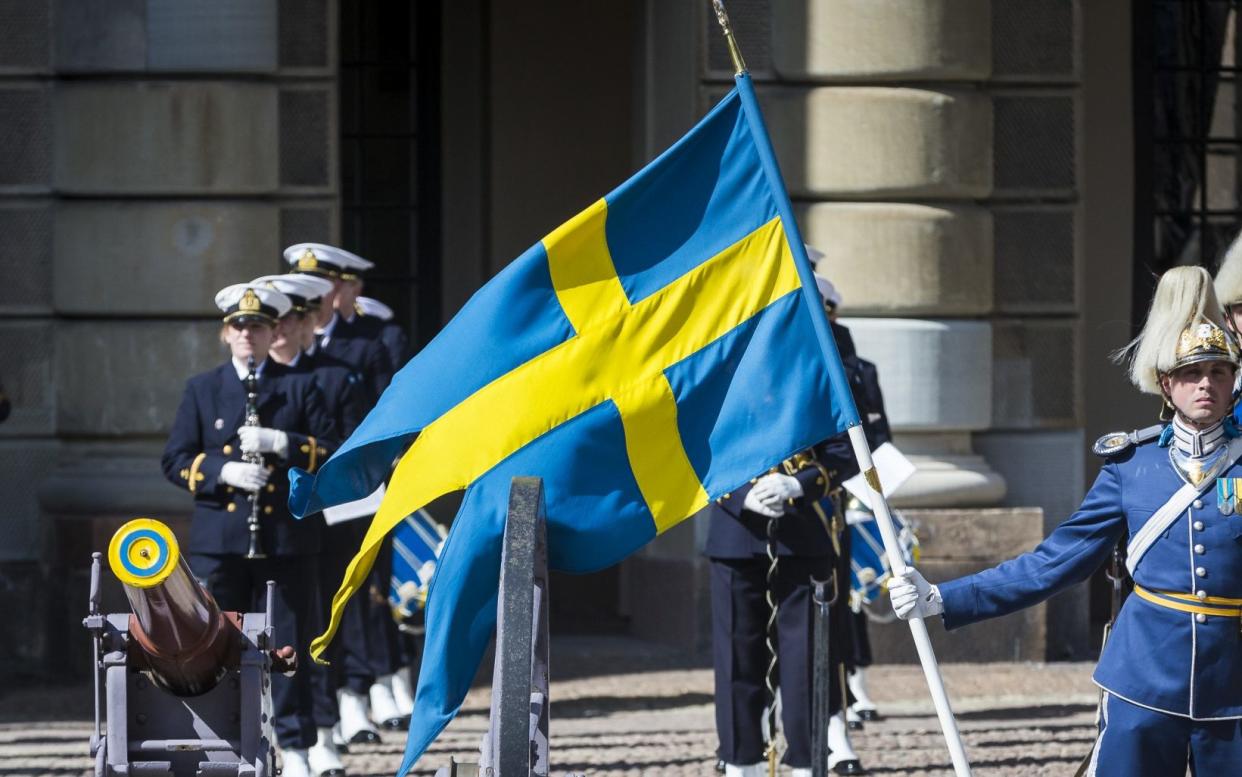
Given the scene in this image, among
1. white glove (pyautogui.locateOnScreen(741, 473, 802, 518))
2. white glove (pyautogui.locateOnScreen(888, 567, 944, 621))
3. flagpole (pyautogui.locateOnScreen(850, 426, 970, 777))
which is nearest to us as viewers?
flagpole (pyautogui.locateOnScreen(850, 426, 970, 777))

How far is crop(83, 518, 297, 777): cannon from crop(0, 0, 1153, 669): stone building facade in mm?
4478

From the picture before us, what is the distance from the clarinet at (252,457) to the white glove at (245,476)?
42 mm

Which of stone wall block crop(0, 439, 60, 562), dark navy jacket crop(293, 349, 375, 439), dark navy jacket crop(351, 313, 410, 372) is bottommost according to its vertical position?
stone wall block crop(0, 439, 60, 562)

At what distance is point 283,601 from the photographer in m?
7.96

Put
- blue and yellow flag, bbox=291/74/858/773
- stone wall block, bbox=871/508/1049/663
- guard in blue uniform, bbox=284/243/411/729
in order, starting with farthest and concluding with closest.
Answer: stone wall block, bbox=871/508/1049/663 → guard in blue uniform, bbox=284/243/411/729 → blue and yellow flag, bbox=291/74/858/773

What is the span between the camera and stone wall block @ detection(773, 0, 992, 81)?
1050cm

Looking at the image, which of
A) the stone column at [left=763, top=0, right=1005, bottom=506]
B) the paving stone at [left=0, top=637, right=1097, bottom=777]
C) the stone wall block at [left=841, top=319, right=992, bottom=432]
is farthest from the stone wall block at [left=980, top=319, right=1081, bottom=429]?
the paving stone at [left=0, top=637, right=1097, bottom=777]

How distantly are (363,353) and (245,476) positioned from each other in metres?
1.67

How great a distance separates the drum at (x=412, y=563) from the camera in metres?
9.53

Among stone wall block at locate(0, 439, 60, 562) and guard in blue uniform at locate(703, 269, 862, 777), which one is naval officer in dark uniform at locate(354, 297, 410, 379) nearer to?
stone wall block at locate(0, 439, 60, 562)

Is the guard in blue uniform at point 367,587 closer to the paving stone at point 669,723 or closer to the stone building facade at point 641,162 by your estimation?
the paving stone at point 669,723

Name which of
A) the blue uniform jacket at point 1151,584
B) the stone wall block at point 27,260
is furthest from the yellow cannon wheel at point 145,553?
the stone wall block at point 27,260

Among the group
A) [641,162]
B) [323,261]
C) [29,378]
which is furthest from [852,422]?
[641,162]

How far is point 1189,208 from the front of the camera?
1198cm
